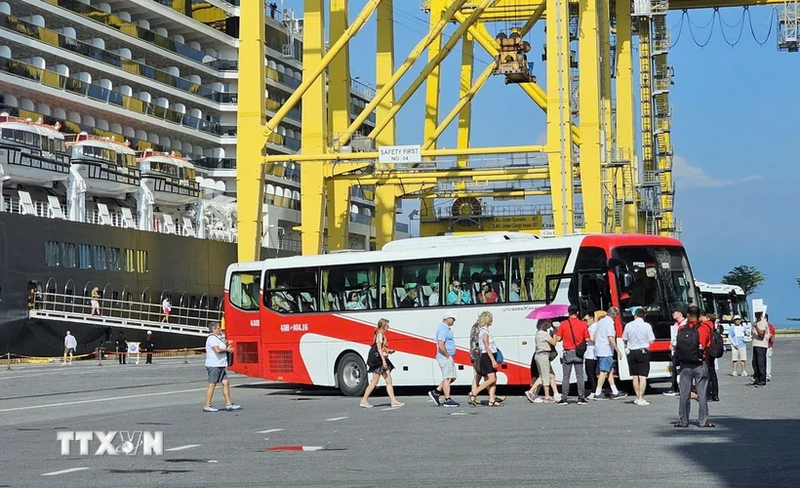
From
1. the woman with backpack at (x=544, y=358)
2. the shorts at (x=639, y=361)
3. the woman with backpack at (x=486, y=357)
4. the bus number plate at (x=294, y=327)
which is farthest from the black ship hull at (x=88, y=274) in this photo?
the shorts at (x=639, y=361)

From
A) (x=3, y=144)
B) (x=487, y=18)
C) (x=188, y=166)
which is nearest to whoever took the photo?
(x=3, y=144)

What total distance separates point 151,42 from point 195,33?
540 centimetres

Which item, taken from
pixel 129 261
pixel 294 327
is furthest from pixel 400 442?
pixel 129 261

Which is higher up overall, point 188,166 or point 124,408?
point 188,166

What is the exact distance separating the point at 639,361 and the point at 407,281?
5.78 meters

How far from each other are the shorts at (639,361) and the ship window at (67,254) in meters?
29.6

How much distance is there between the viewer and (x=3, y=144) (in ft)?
140

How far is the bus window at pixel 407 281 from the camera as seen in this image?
23.7 m

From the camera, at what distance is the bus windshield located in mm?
22438

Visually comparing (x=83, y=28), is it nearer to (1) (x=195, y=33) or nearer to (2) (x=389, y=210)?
(1) (x=195, y=33)

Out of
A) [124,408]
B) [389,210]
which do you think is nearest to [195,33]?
[389,210]

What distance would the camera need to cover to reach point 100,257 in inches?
1860

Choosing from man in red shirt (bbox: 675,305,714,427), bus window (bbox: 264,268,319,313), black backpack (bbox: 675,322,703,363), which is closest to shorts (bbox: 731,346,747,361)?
bus window (bbox: 264,268,319,313)

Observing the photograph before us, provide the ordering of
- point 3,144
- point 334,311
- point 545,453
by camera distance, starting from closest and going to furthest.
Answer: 1. point 545,453
2. point 334,311
3. point 3,144
